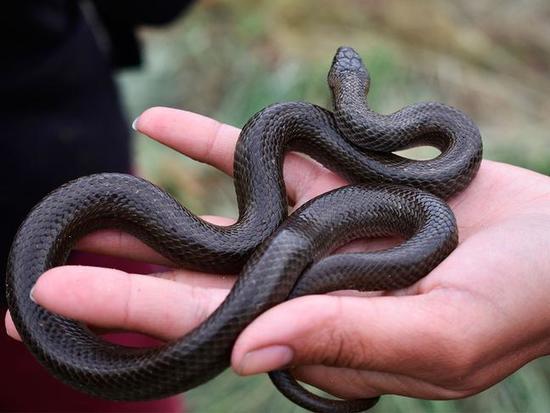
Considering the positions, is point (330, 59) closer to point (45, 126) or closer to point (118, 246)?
point (45, 126)

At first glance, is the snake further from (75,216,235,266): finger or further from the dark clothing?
the dark clothing

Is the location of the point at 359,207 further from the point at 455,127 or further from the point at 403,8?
the point at 403,8

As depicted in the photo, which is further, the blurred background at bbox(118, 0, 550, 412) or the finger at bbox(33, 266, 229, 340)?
the blurred background at bbox(118, 0, 550, 412)

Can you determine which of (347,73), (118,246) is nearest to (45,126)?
(118,246)

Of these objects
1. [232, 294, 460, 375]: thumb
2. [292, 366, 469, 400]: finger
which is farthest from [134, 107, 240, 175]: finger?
[232, 294, 460, 375]: thumb

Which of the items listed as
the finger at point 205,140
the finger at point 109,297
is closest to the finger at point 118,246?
the finger at point 205,140

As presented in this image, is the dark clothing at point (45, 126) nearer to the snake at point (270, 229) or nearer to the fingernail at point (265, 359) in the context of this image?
the snake at point (270, 229)
